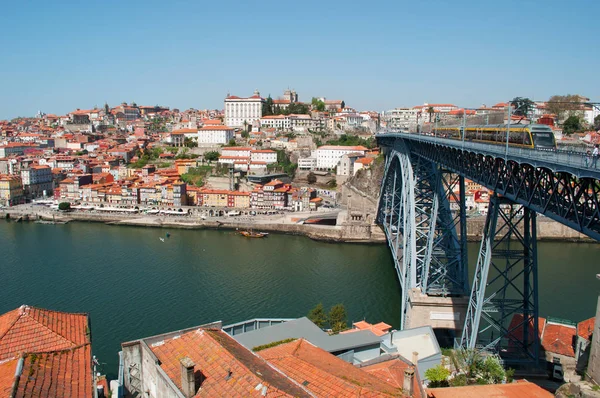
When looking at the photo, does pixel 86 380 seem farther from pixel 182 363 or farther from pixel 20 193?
pixel 20 193

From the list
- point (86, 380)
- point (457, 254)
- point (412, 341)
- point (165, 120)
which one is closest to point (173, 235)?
point (457, 254)

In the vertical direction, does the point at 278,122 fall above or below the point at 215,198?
above

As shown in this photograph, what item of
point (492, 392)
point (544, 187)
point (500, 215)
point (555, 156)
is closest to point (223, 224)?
point (500, 215)

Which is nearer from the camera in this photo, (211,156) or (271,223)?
(271,223)

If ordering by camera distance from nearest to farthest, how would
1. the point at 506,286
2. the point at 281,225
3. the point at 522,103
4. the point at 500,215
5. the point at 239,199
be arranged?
1. the point at 506,286
2. the point at 500,215
3. the point at 522,103
4. the point at 281,225
5. the point at 239,199

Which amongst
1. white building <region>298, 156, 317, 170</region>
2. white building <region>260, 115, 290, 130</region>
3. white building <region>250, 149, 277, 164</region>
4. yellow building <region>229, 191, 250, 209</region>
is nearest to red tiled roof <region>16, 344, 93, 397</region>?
yellow building <region>229, 191, 250, 209</region>

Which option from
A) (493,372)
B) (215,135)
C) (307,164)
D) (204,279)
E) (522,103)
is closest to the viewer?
(493,372)

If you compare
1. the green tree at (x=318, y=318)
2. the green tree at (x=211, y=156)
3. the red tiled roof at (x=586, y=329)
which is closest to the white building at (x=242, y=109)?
the green tree at (x=211, y=156)

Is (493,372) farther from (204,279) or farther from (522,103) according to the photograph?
(204,279)
